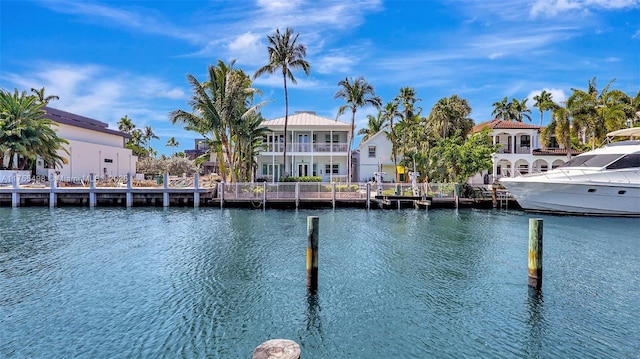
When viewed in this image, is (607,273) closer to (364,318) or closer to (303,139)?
(364,318)

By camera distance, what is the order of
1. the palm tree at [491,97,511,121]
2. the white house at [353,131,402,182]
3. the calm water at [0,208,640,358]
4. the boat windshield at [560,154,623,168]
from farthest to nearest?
the palm tree at [491,97,511,121] < the white house at [353,131,402,182] < the boat windshield at [560,154,623,168] < the calm water at [0,208,640,358]

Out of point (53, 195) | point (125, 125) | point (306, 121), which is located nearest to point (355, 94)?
point (306, 121)

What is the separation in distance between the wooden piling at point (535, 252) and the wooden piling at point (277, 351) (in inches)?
314

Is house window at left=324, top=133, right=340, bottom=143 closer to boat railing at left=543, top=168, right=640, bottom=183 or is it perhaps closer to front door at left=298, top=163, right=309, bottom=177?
front door at left=298, top=163, right=309, bottom=177

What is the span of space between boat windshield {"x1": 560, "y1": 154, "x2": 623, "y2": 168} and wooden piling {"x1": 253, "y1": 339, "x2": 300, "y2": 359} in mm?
27279

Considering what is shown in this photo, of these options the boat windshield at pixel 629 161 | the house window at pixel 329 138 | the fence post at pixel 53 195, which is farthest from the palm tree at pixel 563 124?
the fence post at pixel 53 195

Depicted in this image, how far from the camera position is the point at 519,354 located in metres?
6.73

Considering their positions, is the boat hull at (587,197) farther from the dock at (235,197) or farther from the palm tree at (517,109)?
the palm tree at (517,109)

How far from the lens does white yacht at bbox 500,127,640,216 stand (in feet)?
77.8

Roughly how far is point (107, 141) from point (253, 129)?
23137 mm

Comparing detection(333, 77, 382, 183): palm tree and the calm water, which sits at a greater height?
detection(333, 77, 382, 183): palm tree

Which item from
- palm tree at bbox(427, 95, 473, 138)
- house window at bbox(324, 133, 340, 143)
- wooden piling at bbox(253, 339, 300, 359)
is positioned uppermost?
palm tree at bbox(427, 95, 473, 138)

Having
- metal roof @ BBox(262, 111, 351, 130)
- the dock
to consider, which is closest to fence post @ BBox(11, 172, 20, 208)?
the dock

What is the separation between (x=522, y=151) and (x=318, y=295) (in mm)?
36893
